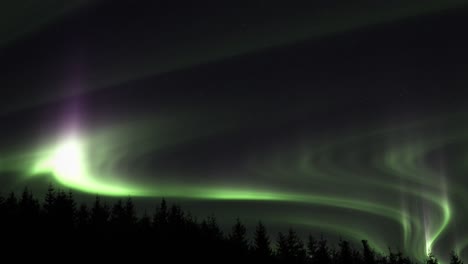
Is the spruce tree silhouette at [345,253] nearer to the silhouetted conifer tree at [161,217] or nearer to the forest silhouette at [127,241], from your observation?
the forest silhouette at [127,241]

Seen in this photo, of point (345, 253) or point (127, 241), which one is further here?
point (345, 253)

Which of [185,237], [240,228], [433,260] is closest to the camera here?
[185,237]

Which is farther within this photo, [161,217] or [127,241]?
[161,217]

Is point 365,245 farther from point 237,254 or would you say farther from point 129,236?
point 129,236

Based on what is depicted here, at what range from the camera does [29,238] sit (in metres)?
60.9

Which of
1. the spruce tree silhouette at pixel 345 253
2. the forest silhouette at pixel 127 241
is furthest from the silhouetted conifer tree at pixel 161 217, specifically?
the spruce tree silhouette at pixel 345 253

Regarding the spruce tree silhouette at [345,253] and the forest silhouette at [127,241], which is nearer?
the forest silhouette at [127,241]

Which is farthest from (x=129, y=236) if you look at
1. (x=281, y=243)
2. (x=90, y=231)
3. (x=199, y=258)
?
(x=281, y=243)

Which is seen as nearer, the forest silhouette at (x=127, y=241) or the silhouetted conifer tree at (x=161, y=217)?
the forest silhouette at (x=127, y=241)

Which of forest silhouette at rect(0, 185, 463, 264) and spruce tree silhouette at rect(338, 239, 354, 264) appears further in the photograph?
spruce tree silhouette at rect(338, 239, 354, 264)

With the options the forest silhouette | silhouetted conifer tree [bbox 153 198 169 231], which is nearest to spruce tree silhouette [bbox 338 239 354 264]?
Answer: the forest silhouette

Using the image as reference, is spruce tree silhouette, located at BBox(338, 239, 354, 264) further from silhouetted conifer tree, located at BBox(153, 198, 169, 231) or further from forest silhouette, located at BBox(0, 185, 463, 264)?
silhouetted conifer tree, located at BBox(153, 198, 169, 231)

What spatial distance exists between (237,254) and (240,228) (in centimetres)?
2059

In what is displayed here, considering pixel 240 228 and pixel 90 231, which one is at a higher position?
pixel 240 228
